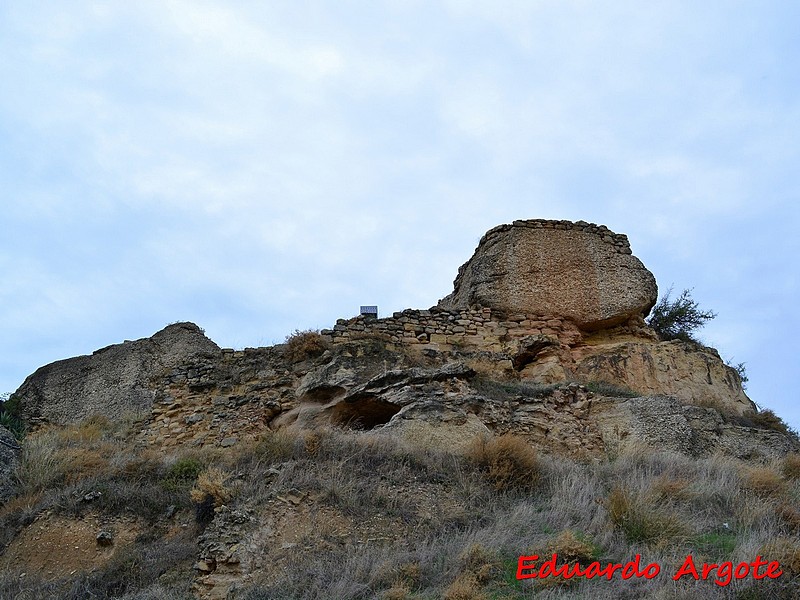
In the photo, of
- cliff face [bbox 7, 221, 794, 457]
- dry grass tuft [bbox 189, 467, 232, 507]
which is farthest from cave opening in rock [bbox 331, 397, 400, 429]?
dry grass tuft [bbox 189, 467, 232, 507]

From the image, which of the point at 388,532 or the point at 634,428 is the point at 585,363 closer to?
the point at 634,428

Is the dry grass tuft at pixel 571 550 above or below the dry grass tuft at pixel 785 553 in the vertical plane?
above

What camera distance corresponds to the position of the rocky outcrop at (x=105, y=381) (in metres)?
16.7

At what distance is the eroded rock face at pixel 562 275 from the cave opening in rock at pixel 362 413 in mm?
3689

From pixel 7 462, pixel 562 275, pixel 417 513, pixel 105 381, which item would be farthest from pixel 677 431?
pixel 105 381

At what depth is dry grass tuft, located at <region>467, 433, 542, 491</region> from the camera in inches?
308

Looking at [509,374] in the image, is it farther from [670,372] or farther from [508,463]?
[508,463]

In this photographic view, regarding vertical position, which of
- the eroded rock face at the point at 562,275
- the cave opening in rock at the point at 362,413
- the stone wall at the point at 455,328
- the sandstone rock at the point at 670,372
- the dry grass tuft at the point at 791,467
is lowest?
the dry grass tuft at the point at 791,467

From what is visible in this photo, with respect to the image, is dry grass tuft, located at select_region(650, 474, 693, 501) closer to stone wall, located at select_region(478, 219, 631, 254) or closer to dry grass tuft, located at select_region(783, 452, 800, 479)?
dry grass tuft, located at select_region(783, 452, 800, 479)

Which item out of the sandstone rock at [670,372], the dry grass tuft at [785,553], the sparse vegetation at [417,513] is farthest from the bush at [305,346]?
the dry grass tuft at [785,553]

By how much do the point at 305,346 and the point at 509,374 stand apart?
3185mm

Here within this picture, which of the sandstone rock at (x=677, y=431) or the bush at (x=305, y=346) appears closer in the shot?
the sandstone rock at (x=677, y=431)

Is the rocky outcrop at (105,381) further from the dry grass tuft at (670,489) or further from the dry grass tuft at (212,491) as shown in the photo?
the dry grass tuft at (670,489)

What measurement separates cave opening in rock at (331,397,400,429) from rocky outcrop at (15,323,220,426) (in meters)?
6.98
